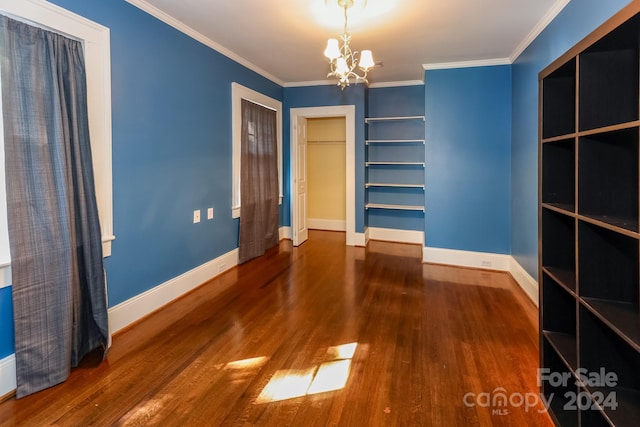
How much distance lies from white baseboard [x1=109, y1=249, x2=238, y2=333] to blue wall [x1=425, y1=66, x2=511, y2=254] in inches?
107

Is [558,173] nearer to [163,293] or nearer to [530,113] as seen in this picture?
[530,113]

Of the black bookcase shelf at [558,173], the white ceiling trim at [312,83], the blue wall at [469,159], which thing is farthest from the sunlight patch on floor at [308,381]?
the white ceiling trim at [312,83]

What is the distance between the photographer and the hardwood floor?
1.84 m

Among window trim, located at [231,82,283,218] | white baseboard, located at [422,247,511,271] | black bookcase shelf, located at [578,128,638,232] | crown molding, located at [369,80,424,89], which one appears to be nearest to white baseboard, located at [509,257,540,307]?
white baseboard, located at [422,247,511,271]

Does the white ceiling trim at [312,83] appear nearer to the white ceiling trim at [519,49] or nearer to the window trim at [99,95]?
the white ceiling trim at [519,49]

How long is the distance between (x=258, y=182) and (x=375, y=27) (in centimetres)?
248

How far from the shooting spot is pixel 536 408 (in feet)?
6.17

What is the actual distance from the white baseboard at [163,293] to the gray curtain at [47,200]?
41 centimetres

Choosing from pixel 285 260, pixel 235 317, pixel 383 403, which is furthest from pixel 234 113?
pixel 383 403

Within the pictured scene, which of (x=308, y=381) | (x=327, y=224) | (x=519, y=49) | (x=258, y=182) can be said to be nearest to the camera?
(x=308, y=381)

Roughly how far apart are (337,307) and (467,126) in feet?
9.37

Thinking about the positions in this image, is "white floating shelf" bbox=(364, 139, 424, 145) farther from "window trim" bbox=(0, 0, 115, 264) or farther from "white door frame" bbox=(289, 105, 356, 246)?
"window trim" bbox=(0, 0, 115, 264)

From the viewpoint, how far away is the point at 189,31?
3420 mm

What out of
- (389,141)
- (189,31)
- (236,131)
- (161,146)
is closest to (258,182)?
(236,131)
